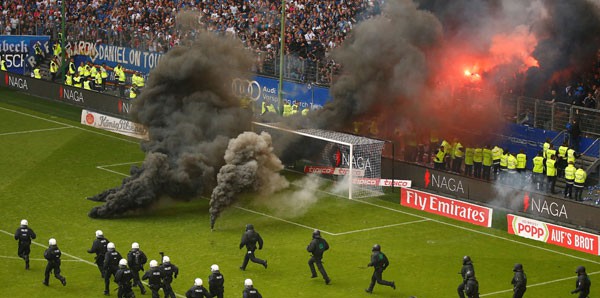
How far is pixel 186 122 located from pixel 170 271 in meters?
13.4

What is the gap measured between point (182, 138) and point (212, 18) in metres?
22.1

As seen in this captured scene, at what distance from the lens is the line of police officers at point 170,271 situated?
30.4 meters

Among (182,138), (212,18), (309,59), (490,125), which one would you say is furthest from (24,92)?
(490,125)

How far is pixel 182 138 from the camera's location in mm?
43281

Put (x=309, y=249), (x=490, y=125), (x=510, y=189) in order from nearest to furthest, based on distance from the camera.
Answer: (x=309, y=249)
(x=510, y=189)
(x=490, y=125)

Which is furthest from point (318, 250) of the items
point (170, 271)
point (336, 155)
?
point (336, 155)

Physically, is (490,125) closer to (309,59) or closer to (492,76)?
(492,76)

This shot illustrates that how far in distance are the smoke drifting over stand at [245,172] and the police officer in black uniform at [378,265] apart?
819cm

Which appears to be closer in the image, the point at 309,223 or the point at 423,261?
the point at 423,261

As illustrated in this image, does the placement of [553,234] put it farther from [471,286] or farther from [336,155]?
[336,155]

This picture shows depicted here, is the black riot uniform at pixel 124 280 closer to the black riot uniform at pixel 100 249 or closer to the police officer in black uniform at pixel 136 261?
the police officer in black uniform at pixel 136 261

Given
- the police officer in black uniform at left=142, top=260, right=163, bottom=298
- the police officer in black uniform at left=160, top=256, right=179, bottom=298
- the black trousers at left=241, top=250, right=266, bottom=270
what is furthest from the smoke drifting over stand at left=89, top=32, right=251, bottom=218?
the police officer in black uniform at left=142, top=260, right=163, bottom=298

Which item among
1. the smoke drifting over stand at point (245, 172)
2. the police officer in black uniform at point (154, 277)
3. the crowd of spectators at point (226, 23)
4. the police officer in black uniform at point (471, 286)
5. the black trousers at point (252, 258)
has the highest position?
the crowd of spectators at point (226, 23)

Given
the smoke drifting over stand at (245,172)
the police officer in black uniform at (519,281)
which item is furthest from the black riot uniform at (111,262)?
the police officer in black uniform at (519,281)
